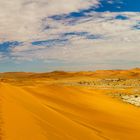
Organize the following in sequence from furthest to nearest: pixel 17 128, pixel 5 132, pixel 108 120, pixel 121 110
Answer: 1. pixel 121 110
2. pixel 108 120
3. pixel 17 128
4. pixel 5 132

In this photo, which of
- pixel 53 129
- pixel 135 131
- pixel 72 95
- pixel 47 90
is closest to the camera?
pixel 53 129

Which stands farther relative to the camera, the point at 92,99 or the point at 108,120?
the point at 92,99

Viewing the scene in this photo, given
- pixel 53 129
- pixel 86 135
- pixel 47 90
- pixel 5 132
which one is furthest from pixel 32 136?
pixel 47 90

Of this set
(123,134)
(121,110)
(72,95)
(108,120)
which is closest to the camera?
(123,134)

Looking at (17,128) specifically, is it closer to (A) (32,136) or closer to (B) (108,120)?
(A) (32,136)

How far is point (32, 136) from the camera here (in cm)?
712

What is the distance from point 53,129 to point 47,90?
14.1 meters

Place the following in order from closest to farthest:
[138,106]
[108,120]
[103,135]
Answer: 1. [103,135]
2. [108,120]
3. [138,106]

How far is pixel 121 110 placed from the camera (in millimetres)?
17172

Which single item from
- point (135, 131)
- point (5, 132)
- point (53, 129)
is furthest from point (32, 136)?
point (135, 131)

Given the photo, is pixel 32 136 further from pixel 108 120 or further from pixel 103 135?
pixel 108 120

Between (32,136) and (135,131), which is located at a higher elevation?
(32,136)

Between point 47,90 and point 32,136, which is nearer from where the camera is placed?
point 32,136

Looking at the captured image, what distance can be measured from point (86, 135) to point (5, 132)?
261 centimetres
